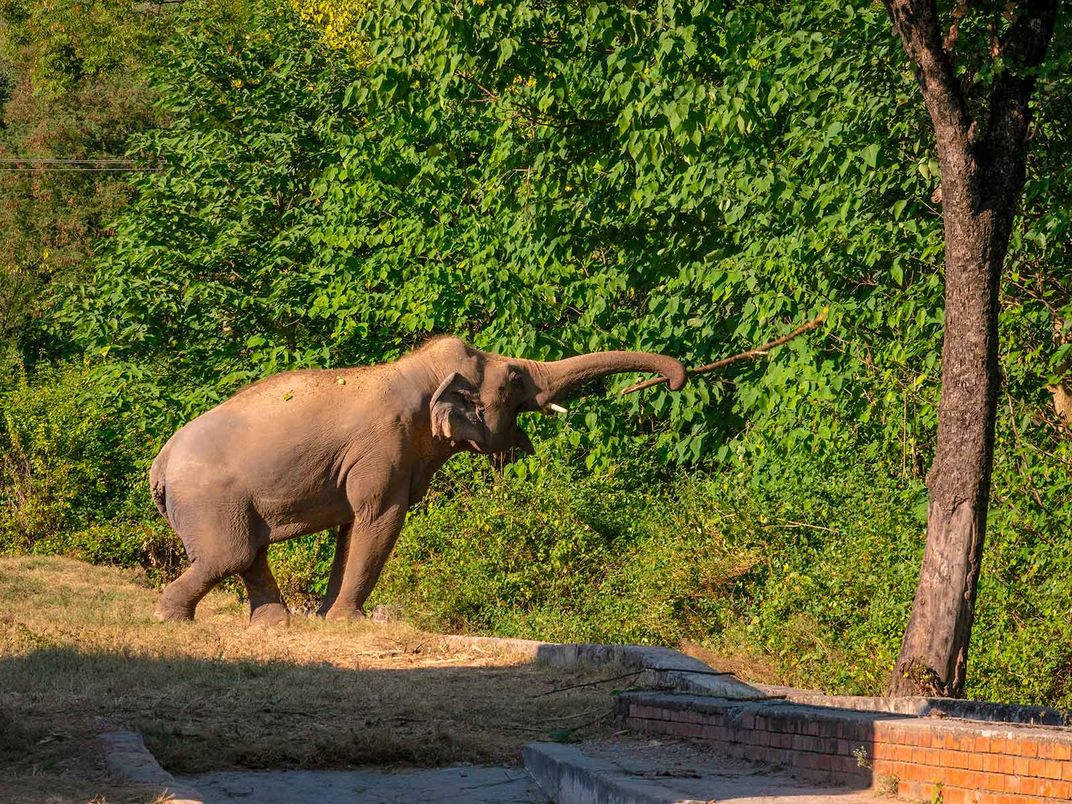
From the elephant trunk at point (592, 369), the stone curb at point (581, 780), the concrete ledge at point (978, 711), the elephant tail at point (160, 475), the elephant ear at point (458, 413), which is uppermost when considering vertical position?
the elephant trunk at point (592, 369)

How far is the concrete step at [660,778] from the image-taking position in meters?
6.56

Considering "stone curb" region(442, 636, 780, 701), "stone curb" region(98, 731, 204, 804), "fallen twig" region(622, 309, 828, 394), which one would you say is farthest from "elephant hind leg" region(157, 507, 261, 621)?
"stone curb" region(98, 731, 204, 804)

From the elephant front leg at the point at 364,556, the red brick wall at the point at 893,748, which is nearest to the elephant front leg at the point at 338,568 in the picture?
the elephant front leg at the point at 364,556

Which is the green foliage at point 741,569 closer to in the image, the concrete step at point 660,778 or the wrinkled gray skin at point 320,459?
the wrinkled gray skin at point 320,459

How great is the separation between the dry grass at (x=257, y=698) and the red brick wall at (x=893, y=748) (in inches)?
49.0

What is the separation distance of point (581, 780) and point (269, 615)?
6.56 m

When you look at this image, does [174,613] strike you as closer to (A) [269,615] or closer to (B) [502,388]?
(A) [269,615]

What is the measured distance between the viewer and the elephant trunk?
44.9 feet

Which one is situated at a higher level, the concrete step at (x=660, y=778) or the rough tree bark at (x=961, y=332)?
the rough tree bark at (x=961, y=332)

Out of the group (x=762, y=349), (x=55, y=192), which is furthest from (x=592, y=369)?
(x=55, y=192)

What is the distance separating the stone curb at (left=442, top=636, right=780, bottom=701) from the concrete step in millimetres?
824

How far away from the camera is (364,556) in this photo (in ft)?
43.3

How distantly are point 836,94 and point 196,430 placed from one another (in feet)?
20.4

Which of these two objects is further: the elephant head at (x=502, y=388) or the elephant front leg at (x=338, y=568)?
the elephant front leg at (x=338, y=568)
